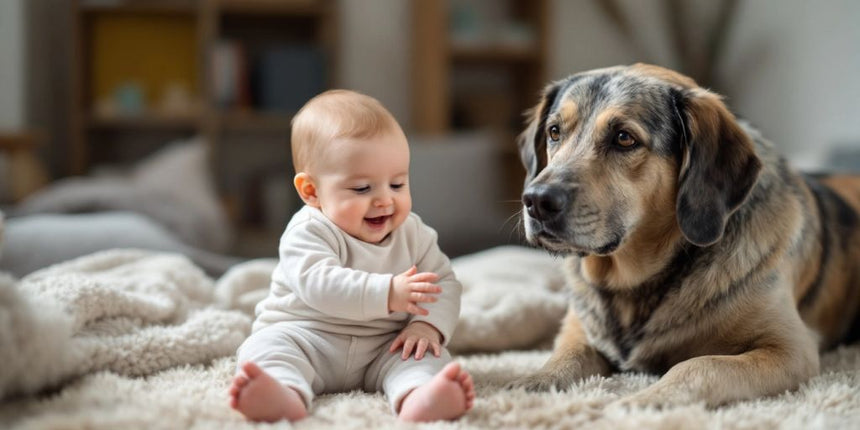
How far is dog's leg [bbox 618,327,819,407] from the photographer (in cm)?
131

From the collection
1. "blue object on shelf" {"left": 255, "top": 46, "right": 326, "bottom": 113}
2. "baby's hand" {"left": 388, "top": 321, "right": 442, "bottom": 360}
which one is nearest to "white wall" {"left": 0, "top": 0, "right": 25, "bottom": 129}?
"blue object on shelf" {"left": 255, "top": 46, "right": 326, "bottom": 113}

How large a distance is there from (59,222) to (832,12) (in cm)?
386

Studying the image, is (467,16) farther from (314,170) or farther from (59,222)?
(314,170)

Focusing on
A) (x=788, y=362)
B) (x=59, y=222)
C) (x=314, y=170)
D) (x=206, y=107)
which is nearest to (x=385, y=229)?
(x=314, y=170)

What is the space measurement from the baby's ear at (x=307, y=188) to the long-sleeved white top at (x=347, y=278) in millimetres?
15

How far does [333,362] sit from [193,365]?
1.18 feet

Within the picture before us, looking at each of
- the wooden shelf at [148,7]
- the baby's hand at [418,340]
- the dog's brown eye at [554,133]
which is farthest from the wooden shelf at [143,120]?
the baby's hand at [418,340]

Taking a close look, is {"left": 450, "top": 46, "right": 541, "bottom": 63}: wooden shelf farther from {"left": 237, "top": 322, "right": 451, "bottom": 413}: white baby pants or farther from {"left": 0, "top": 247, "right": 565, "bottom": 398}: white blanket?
{"left": 237, "top": 322, "right": 451, "bottom": 413}: white baby pants

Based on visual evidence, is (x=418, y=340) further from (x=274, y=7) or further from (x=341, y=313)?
(x=274, y=7)

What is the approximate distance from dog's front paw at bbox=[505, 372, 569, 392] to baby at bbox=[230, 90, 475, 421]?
0.50ft

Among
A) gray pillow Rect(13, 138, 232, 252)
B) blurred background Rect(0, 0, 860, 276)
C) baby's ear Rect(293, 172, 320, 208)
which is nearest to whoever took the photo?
baby's ear Rect(293, 172, 320, 208)

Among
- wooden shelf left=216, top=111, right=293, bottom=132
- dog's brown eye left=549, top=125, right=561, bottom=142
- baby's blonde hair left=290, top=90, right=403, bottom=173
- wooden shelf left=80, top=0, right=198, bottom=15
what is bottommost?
wooden shelf left=216, top=111, right=293, bottom=132

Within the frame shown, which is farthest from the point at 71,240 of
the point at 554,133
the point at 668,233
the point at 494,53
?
the point at 494,53

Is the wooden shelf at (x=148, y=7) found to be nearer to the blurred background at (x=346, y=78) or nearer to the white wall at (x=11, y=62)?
the blurred background at (x=346, y=78)
